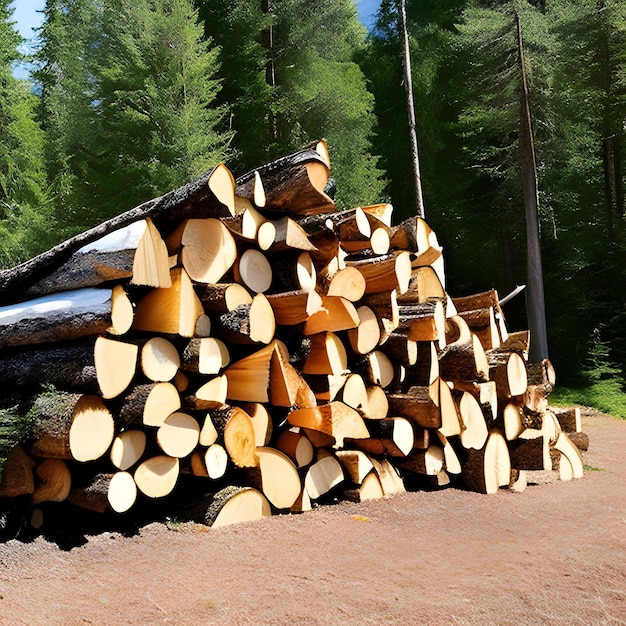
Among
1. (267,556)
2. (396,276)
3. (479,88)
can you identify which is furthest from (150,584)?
(479,88)

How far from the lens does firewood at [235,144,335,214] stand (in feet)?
13.5

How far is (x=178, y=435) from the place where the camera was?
352cm

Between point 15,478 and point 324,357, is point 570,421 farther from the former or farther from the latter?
point 15,478

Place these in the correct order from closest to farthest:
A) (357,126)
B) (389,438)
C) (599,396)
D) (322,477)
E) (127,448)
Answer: (127,448)
(322,477)
(389,438)
(599,396)
(357,126)

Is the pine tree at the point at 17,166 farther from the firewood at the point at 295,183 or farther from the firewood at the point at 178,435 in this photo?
the firewood at the point at 178,435

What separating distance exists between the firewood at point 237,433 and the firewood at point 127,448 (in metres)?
0.41

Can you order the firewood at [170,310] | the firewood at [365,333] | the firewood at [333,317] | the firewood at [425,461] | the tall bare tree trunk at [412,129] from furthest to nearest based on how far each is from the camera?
the tall bare tree trunk at [412,129] < the firewood at [425,461] < the firewood at [365,333] < the firewood at [333,317] < the firewood at [170,310]

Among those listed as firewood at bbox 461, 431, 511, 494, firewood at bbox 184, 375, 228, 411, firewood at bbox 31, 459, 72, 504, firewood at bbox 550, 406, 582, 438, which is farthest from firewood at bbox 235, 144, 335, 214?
firewood at bbox 550, 406, 582, 438

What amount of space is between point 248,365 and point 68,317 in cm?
104

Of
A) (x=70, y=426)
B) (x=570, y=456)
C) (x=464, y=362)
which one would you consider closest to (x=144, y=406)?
(x=70, y=426)

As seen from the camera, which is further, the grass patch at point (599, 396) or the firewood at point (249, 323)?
the grass patch at point (599, 396)

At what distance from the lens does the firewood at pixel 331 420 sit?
13.2 ft

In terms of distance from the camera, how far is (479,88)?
15070mm

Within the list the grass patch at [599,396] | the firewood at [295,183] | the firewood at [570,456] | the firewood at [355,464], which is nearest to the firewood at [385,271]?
the firewood at [295,183]
